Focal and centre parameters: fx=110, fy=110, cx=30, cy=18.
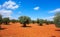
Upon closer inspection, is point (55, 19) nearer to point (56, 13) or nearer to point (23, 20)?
point (56, 13)

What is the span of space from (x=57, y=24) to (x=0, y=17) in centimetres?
1379

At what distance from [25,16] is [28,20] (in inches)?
81.0

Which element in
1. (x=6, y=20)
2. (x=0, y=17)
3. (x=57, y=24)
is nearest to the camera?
(x=57, y=24)

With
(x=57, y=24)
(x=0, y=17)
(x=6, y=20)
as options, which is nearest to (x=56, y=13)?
(x=57, y=24)

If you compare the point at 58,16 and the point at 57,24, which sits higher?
the point at 58,16

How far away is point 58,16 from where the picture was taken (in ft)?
76.3

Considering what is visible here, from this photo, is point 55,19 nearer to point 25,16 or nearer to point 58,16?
point 58,16

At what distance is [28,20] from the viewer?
37.8m

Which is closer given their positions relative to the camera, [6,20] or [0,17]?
[0,17]

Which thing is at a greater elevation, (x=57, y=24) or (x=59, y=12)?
(x=59, y=12)

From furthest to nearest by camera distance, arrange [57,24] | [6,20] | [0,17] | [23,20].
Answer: [6,20] → [23,20] → [0,17] → [57,24]

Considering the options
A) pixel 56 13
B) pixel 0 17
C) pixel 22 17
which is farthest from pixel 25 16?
pixel 56 13

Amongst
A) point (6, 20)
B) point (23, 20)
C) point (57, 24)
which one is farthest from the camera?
point (6, 20)

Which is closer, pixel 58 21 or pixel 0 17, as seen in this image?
pixel 58 21
